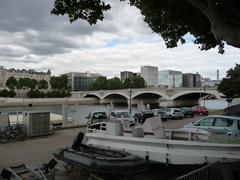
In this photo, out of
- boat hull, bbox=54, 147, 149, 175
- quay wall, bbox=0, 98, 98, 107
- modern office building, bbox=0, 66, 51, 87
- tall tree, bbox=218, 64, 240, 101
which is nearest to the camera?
boat hull, bbox=54, 147, 149, 175

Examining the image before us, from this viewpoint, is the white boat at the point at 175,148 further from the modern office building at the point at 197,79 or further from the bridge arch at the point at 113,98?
the modern office building at the point at 197,79

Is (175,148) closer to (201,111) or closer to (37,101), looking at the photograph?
→ (201,111)

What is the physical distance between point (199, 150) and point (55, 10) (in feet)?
17.2

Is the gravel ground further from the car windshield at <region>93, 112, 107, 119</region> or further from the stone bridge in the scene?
the stone bridge

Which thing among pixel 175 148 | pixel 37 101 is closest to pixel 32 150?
pixel 175 148

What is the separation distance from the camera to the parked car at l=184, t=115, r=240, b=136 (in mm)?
14500

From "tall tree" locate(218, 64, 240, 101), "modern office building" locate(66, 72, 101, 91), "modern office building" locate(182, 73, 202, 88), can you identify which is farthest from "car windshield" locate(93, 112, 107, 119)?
"modern office building" locate(66, 72, 101, 91)

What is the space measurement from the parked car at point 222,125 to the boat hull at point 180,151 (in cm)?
451

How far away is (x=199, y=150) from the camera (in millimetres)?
9797

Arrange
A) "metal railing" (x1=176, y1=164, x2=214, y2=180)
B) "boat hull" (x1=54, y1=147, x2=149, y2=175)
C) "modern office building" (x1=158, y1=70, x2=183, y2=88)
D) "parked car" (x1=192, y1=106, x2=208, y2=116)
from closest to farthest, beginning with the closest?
1. "metal railing" (x1=176, y1=164, x2=214, y2=180)
2. "boat hull" (x1=54, y1=147, x2=149, y2=175)
3. "parked car" (x1=192, y1=106, x2=208, y2=116)
4. "modern office building" (x1=158, y1=70, x2=183, y2=88)

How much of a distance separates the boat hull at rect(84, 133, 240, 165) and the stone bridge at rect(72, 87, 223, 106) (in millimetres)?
54136

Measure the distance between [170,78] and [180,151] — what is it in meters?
132

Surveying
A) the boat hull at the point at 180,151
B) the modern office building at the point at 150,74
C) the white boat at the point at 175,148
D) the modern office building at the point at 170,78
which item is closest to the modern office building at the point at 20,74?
the modern office building at the point at 150,74

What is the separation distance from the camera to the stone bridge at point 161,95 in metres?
80.4
